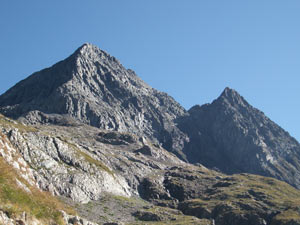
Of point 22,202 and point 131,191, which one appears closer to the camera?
point 22,202

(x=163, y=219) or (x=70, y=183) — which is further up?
(x=70, y=183)

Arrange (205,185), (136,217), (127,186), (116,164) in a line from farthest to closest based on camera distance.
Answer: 1. (205,185)
2. (116,164)
3. (127,186)
4. (136,217)

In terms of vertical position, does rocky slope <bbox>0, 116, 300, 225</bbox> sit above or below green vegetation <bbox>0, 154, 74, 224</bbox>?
above

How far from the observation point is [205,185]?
7726 inches

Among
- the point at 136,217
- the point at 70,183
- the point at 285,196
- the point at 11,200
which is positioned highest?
the point at 285,196

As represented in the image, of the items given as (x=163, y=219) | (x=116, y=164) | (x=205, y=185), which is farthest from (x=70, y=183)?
(x=205, y=185)

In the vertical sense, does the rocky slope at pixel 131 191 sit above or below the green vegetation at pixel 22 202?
above

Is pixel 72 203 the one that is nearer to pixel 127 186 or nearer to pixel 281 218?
pixel 127 186

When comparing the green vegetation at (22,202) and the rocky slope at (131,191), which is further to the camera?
the rocky slope at (131,191)

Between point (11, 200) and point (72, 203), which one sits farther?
point (72, 203)

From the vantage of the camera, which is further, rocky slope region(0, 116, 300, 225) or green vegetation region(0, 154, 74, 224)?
rocky slope region(0, 116, 300, 225)

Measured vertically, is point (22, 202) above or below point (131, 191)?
below

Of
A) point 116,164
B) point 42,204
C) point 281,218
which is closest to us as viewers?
point 42,204

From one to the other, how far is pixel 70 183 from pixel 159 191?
61603 mm
